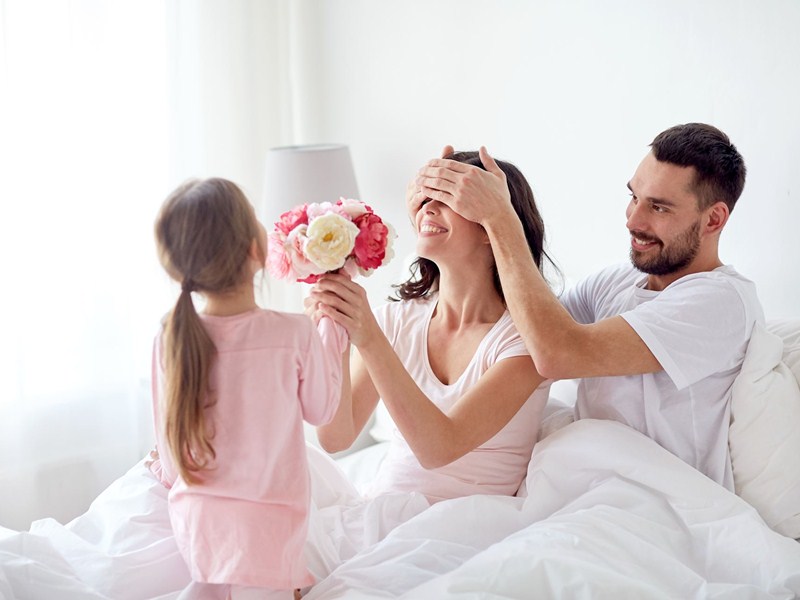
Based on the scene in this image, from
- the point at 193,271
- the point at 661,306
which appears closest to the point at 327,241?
the point at 193,271

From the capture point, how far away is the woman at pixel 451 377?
1.79 m

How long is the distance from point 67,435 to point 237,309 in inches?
71.9

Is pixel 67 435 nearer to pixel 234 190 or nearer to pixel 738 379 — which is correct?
pixel 234 190

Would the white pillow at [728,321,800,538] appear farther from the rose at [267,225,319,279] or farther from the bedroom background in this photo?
the rose at [267,225,319,279]

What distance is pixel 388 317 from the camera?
2199 millimetres

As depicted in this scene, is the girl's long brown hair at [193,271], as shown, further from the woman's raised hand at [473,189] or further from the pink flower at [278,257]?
the woman's raised hand at [473,189]

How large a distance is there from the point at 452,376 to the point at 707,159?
A: 2.44 ft

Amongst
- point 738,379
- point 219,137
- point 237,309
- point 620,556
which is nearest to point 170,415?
point 237,309

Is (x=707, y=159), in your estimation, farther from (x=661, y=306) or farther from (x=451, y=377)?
(x=451, y=377)

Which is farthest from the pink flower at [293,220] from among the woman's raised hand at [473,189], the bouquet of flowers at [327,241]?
the woman's raised hand at [473,189]

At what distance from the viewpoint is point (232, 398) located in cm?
141

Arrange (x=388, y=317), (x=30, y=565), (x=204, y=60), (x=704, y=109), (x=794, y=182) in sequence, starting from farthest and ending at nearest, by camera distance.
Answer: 1. (x=204, y=60)
2. (x=704, y=109)
3. (x=794, y=182)
4. (x=388, y=317)
5. (x=30, y=565)

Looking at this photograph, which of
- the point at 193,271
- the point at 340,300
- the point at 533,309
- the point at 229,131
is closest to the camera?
the point at 193,271

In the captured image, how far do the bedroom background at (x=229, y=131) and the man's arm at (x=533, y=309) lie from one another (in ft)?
2.48
